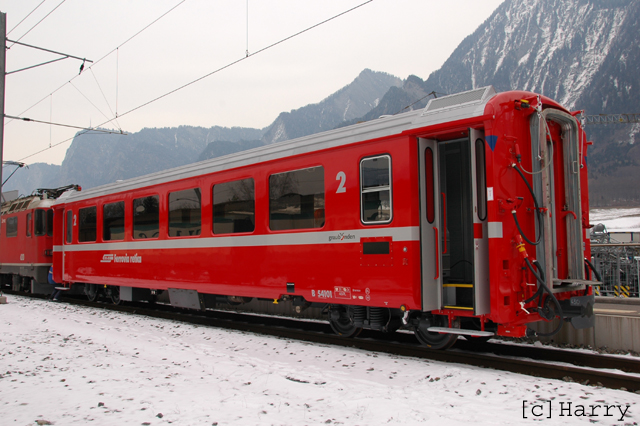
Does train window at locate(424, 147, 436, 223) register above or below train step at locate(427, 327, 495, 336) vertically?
above

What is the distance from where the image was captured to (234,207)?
31.9 feet

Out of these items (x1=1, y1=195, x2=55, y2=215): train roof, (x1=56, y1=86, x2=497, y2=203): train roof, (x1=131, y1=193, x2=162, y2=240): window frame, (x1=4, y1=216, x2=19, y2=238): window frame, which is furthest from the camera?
(x1=4, y1=216, x2=19, y2=238): window frame

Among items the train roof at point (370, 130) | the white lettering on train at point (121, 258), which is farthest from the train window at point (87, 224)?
the train roof at point (370, 130)

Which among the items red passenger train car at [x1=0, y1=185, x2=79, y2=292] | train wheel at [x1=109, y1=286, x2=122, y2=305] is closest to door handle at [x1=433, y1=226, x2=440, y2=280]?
train wheel at [x1=109, y1=286, x2=122, y2=305]

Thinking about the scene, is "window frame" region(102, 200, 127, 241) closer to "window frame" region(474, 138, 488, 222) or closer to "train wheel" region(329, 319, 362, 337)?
"train wheel" region(329, 319, 362, 337)

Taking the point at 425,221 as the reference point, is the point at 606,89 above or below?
above

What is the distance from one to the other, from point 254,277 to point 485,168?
15.1ft

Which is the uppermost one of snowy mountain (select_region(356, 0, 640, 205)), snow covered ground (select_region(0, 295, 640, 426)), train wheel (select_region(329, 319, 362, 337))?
snowy mountain (select_region(356, 0, 640, 205))

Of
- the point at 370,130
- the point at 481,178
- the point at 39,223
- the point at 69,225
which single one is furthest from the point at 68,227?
the point at 481,178

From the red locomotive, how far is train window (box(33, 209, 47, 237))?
10.6m

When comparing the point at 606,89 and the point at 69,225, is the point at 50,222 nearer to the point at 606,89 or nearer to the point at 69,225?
the point at 69,225

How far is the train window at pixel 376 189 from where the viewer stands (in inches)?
283

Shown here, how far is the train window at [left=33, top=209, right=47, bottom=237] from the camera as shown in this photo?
698 inches

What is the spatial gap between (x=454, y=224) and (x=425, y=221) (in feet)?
2.74
